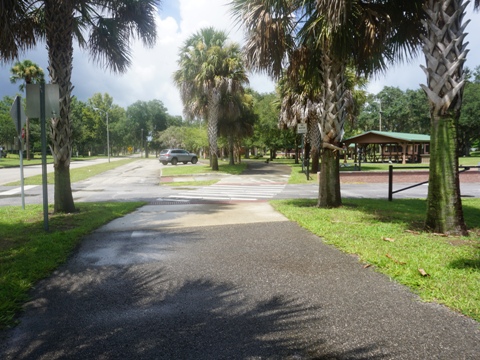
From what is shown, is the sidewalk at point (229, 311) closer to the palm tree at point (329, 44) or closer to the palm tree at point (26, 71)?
the palm tree at point (329, 44)

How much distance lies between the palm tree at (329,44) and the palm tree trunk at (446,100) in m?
1.86

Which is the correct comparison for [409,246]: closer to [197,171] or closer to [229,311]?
[229,311]

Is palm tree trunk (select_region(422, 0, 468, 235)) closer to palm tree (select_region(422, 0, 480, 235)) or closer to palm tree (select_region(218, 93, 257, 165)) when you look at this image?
palm tree (select_region(422, 0, 480, 235))

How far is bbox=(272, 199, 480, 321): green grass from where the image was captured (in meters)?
3.76

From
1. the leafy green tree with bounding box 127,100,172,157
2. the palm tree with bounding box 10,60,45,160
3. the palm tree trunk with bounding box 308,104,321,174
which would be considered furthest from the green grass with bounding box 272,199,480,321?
the leafy green tree with bounding box 127,100,172,157

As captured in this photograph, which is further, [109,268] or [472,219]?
[472,219]

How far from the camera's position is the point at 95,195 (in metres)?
14.2

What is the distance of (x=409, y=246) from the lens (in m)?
5.54

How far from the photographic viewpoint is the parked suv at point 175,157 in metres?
40.2

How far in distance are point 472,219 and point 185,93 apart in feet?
74.9

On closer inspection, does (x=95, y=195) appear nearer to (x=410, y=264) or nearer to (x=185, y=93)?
(x=410, y=264)

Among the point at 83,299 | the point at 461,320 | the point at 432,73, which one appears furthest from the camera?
the point at 432,73

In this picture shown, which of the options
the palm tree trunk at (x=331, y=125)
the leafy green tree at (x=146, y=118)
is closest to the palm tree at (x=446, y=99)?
the palm tree trunk at (x=331, y=125)

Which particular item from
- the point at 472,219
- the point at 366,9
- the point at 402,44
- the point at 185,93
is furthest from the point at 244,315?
the point at 185,93
